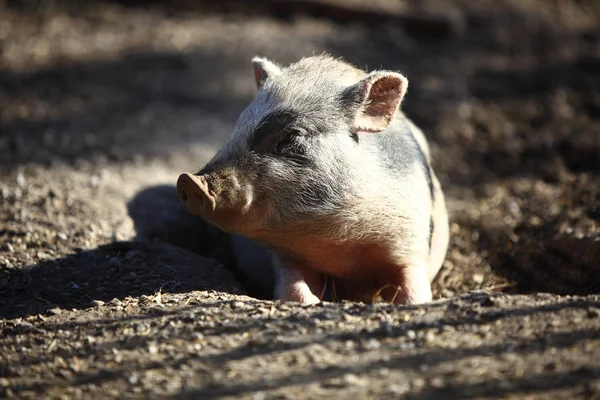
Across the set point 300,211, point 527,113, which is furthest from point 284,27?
point 300,211

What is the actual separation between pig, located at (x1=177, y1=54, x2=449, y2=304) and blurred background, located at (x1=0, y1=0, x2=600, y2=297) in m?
0.89

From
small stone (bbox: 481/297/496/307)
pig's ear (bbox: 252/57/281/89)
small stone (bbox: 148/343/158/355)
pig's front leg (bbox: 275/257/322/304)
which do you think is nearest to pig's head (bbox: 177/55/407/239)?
pig's ear (bbox: 252/57/281/89)

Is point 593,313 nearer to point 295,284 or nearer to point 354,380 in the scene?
point 354,380

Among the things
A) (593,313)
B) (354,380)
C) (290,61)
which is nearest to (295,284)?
(354,380)

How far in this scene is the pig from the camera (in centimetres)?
506

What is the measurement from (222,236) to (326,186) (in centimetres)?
242

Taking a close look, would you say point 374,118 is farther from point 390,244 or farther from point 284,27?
point 284,27

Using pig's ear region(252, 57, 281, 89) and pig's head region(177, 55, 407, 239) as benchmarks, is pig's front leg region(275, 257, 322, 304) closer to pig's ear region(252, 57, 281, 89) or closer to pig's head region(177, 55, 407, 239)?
pig's head region(177, 55, 407, 239)

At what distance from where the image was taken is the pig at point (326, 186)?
506cm

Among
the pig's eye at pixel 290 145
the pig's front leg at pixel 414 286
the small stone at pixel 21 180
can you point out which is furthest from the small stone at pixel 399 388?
the small stone at pixel 21 180

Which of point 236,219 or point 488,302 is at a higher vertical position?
point 236,219

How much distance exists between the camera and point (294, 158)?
5.16 meters

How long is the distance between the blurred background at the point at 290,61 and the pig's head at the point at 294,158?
1572 mm

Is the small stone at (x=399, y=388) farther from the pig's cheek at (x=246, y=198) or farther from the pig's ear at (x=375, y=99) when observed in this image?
the pig's ear at (x=375, y=99)
